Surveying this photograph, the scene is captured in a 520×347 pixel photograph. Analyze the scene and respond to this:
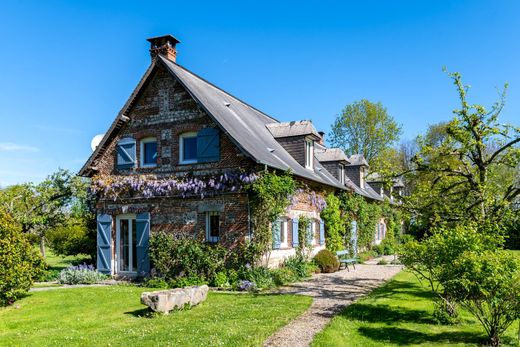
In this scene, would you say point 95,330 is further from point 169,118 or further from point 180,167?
point 169,118

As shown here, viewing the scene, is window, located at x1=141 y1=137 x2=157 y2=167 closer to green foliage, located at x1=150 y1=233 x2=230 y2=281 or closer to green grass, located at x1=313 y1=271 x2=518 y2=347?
green foliage, located at x1=150 y1=233 x2=230 y2=281

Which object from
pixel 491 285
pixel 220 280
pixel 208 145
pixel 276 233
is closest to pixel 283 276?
pixel 276 233

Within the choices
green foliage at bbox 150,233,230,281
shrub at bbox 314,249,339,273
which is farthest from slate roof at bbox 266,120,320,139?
green foliage at bbox 150,233,230,281

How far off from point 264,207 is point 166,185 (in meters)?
4.00

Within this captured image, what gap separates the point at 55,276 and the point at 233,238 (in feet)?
27.9

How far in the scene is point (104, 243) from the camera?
57.1ft

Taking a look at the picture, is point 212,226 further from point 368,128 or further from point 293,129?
point 368,128

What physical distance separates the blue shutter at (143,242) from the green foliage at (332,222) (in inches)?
326

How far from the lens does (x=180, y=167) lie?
53.7 feet

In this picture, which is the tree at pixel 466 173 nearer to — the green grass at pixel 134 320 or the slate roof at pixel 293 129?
the green grass at pixel 134 320

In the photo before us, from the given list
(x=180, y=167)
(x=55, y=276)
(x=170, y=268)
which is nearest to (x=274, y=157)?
(x=180, y=167)

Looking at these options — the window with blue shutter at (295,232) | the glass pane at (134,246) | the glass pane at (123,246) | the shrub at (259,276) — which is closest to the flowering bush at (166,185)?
the glass pane at (123,246)

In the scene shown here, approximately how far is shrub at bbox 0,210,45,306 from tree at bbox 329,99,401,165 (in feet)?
111

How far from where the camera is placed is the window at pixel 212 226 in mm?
15562
